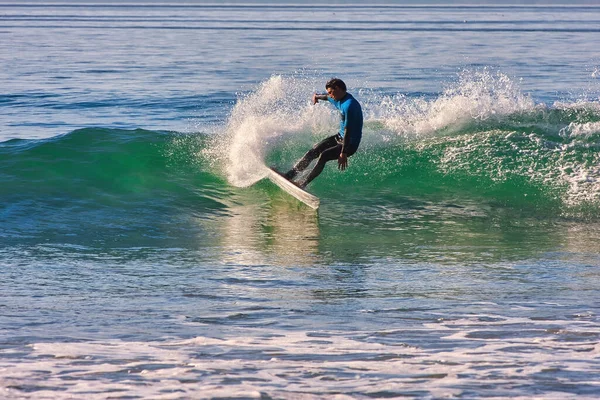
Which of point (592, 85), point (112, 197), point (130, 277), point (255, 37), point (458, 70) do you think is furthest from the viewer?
point (255, 37)

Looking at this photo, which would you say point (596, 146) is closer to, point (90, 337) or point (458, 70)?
point (90, 337)

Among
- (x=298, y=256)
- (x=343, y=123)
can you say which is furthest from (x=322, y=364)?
(x=343, y=123)

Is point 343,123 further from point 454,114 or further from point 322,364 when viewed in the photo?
point 322,364

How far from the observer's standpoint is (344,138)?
435 inches

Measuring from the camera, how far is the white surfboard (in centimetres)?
1138

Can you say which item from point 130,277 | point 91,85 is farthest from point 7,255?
point 91,85

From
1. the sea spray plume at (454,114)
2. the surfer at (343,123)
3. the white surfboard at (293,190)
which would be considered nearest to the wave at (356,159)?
the sea spray plume at (454,114)

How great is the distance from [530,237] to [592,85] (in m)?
19.4

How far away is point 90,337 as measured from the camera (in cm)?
618

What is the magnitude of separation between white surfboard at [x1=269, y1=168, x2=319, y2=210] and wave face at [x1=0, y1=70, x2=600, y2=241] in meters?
0.41

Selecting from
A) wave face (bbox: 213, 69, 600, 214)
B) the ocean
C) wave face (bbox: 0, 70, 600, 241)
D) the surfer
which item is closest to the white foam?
the ocean

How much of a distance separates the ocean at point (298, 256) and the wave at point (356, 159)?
0.05 meters

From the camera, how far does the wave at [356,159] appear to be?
12508mm

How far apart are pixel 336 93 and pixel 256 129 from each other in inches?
123
